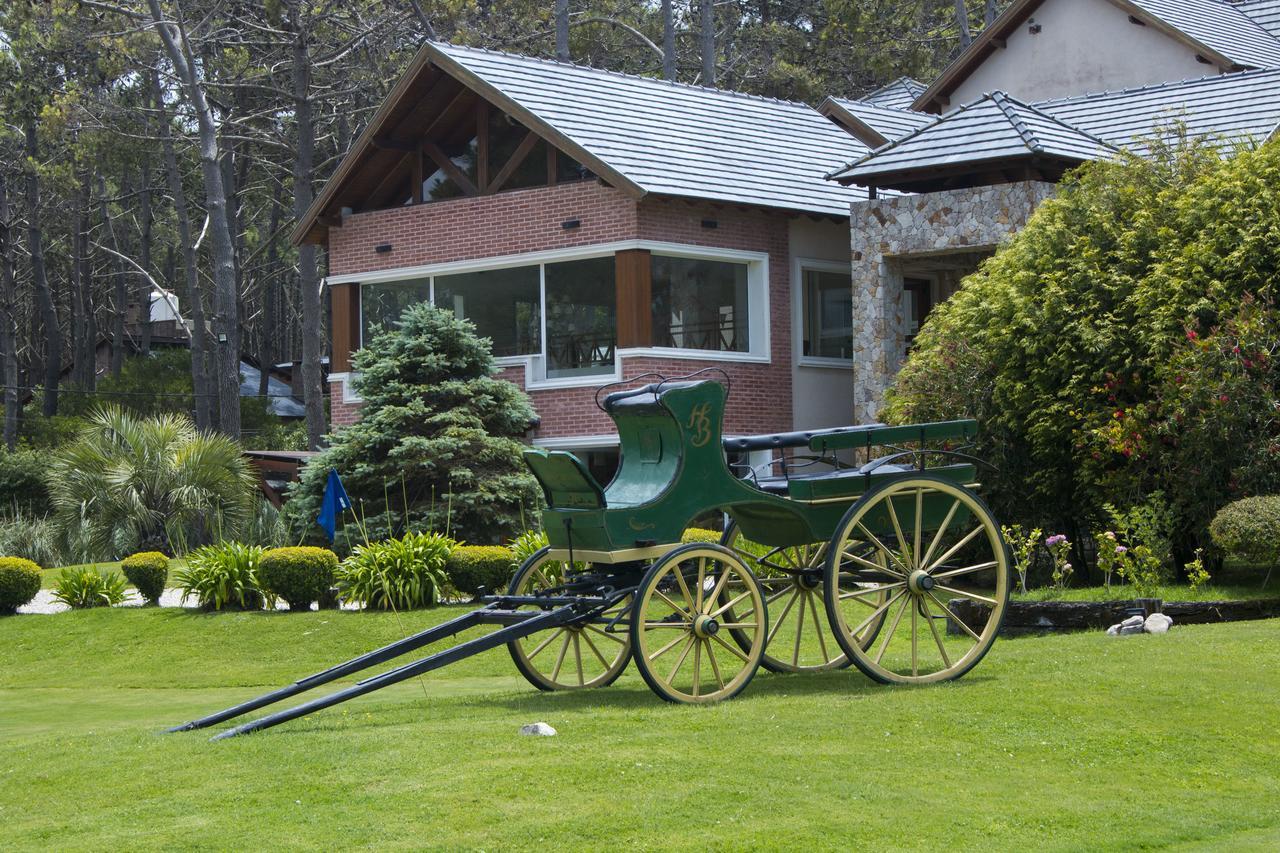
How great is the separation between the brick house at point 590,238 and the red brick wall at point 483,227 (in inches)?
1.2

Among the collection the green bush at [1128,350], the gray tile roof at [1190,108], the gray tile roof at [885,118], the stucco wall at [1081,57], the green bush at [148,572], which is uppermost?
the stucco wall at [1081,57]

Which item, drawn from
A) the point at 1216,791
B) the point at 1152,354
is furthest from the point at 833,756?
the point at 1152,354

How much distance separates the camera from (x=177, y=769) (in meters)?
8.64

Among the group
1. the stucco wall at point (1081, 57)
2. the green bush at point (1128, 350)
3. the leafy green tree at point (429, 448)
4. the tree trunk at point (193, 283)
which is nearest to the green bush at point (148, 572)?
the leafy green tree at point (429, 448)

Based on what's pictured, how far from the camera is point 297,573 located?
18703mm

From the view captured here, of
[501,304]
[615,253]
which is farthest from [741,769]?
[501,304]

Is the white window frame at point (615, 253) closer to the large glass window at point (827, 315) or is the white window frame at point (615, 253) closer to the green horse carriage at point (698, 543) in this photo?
the large glass window at point (827, 315)

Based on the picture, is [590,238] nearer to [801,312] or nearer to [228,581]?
[801,312]

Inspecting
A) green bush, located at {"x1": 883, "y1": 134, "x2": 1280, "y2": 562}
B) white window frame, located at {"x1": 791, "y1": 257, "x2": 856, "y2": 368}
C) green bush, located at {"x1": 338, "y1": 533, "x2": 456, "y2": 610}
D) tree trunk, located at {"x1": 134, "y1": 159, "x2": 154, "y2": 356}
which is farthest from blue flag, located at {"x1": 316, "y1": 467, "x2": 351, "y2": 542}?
tree trunk, located at {"x1": 134, "y1": 159, "x2": 154, "y2": 356}

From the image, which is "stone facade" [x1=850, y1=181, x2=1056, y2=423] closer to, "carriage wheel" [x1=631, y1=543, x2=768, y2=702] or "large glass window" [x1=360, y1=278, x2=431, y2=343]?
"large glass window" [x1=360, y1=278, x2=431, y2=343]

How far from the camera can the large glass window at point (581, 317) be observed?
82.7ft

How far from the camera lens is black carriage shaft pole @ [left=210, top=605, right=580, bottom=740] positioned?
30.9ft

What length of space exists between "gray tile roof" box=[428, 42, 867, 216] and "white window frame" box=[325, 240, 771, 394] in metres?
0.96

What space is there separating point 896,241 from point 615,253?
4154mm
